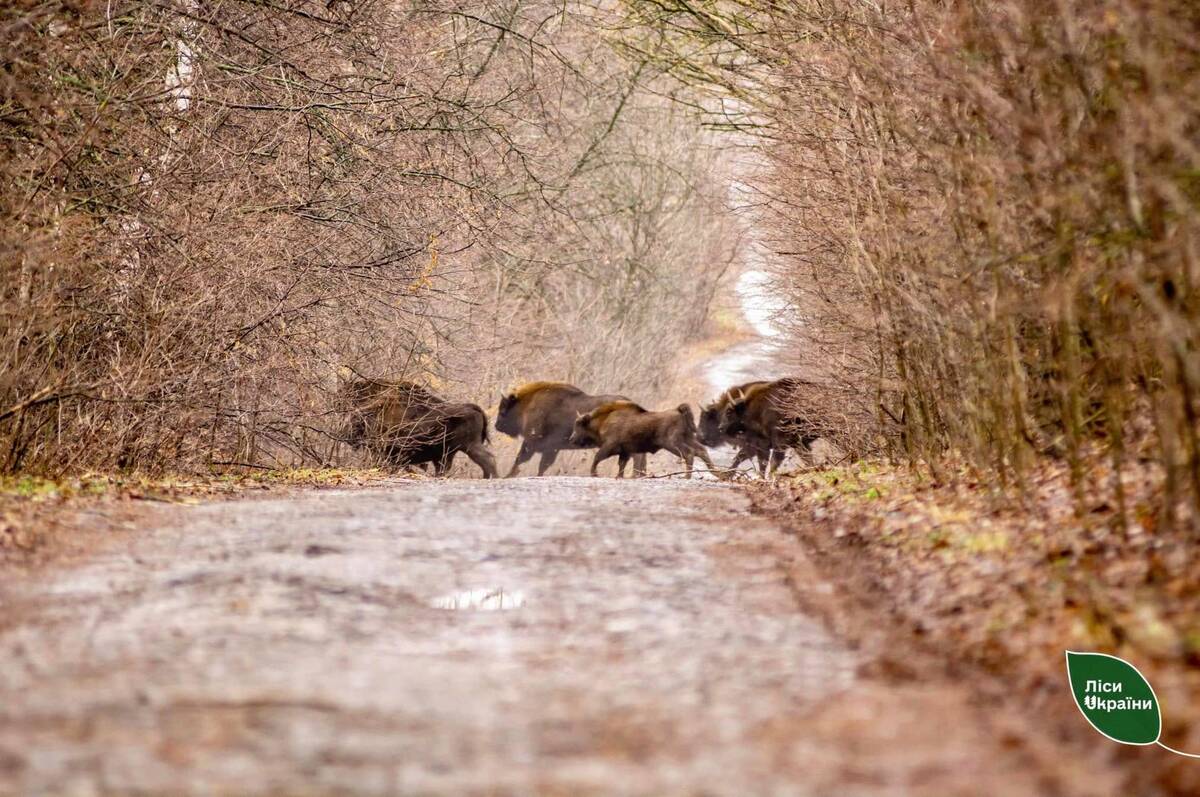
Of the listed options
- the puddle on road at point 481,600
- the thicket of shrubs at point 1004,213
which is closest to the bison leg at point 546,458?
the thicket of shrubs at point 1004,213

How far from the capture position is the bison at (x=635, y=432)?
24344 millimetres

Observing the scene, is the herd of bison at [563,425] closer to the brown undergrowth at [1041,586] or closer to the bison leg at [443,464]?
the bison leg at [443,464]

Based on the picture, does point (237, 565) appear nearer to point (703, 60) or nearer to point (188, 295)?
point (188, 295)

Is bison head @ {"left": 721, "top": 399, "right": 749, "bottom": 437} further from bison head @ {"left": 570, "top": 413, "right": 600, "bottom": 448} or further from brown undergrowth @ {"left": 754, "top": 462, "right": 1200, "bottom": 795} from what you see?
brown undergrowth @ {"left": 754, "top": 462, "right": 1200, "bottom": 795}

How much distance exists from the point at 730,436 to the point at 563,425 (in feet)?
11.9

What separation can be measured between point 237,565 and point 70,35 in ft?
17.8

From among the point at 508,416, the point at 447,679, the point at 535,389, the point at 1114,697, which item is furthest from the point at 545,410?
the point at 1114,697

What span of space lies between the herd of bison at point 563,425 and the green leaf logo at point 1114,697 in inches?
506

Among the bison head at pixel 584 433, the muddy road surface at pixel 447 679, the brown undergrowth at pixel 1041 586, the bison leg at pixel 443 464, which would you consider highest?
the bison head at pixel 584 433

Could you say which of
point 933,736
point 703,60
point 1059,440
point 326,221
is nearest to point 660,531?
point 1059,440

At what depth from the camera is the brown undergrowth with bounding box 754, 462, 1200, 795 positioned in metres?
4.91

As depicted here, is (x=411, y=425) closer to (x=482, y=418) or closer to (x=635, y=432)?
(x=482, y=418)

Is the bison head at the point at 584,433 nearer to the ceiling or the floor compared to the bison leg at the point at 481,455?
nearer to the ceiling

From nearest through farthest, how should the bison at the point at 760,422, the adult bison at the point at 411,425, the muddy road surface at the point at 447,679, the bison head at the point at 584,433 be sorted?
the muddy road surface at the point at 447,679 < the adult bison at the point at 411,425 < the bison at the point at 760,422 < the bison head at the point at 584,433
